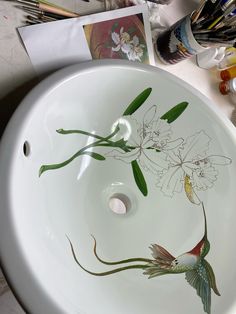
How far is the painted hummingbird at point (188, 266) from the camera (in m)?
0.67

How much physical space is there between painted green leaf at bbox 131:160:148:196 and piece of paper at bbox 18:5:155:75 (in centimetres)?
21

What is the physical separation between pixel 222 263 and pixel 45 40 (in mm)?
501

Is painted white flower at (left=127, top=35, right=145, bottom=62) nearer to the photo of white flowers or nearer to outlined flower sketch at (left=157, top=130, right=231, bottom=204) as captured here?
the photo of white flowers

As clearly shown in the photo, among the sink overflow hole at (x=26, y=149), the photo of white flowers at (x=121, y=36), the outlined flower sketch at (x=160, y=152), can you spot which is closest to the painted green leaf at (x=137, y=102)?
the outlined flower sketch at (x=160, y=152)

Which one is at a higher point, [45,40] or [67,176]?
[45,40]

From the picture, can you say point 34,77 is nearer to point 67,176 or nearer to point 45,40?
point 45,40

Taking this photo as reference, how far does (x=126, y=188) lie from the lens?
77 centimetres

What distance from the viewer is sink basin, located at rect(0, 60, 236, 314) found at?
0.58m

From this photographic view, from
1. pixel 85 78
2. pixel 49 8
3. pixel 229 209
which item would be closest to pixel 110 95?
pixel 85 78

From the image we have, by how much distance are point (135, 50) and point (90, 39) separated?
4.1 inches

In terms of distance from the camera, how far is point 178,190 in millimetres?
762

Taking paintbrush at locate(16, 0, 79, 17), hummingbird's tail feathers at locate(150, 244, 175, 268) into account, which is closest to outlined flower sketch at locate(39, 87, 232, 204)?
hummingbird's tail feathers at locate(150, 244, 175, 268)

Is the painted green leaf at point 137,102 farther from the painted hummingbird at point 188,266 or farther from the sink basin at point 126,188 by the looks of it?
the painted hummingbird at point 188,266

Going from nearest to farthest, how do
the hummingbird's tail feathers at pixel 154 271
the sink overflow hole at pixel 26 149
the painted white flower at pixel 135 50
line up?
the sink overflow hole at pixel 26 149 < the hummingbird's tail feathers at pixel 154 271 < the painted white flower at pixel 135 50
